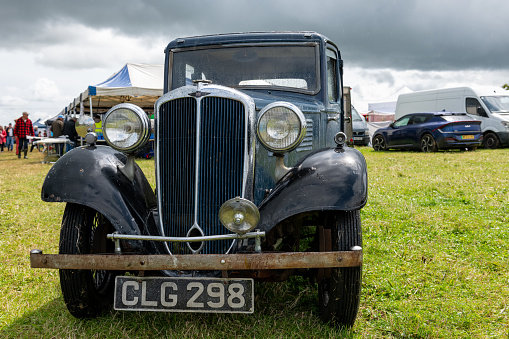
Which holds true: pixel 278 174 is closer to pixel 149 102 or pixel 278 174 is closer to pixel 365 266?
pixel 365 266

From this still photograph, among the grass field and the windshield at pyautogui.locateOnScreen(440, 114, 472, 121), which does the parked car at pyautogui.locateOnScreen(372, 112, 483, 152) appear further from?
the grass field

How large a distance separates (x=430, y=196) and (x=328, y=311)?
4.25 m

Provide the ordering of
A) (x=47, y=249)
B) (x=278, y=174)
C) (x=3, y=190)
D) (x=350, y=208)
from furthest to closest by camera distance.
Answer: (x=3, y=190), (x=47, y=249), (x=278, y=174), (x=350, y=208)

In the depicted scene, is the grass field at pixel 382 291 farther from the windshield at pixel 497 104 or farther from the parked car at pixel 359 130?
the parked car at pixel 359 130

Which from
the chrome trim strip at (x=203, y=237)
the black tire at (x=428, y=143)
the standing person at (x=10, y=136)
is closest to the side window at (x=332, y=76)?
the chrome trim strip at (x=203, y=237)

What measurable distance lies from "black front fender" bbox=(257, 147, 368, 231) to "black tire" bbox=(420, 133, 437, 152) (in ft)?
41.1

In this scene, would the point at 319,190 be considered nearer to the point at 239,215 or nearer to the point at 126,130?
the point at 239,215

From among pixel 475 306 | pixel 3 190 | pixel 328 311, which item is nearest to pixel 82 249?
pixel 328 311

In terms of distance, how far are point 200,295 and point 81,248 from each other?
2.92 ft

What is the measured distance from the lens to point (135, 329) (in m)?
2.82

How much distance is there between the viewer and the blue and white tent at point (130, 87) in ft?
44.2

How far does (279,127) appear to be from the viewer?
9.11 ft

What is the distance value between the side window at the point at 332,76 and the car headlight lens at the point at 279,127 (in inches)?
50.3

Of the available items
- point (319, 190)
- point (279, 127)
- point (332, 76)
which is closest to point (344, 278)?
point (319, 190)
